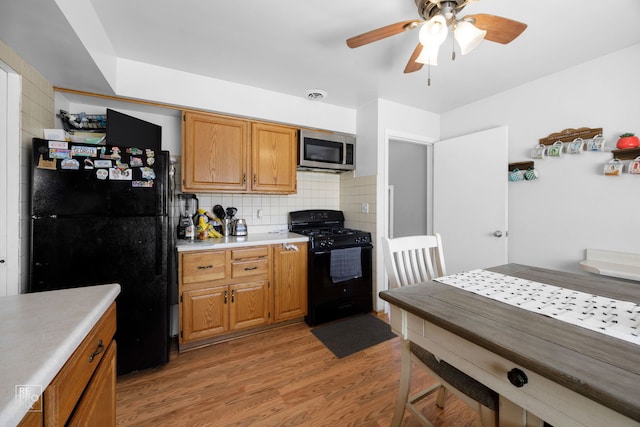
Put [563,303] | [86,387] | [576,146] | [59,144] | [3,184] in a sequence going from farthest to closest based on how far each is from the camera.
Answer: [576,146] < [59,144] < [3,184] < [563,303] < [86,387]

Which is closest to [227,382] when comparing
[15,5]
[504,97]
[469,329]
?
[469,329]

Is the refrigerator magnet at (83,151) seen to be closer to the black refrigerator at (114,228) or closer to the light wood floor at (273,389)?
the black refrigerator at (114,228)

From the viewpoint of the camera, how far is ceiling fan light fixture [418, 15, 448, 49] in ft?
3.86

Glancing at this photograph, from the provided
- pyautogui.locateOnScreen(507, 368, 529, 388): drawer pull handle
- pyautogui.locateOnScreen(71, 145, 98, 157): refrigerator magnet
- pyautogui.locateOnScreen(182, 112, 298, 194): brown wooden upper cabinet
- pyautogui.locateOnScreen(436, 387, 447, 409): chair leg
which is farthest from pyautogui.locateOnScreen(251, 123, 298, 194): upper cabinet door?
pyautogui.locateOnScreen(507, 368, 529, 388): drawer pull handle

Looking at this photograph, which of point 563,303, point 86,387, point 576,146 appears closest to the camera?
point 86,387

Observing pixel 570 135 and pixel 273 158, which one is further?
pixel 273 158

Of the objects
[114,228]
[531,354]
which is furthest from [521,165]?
[114,228]

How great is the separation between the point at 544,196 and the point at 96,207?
3.52 metres

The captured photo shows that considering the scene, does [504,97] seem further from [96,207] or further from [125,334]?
[125,334]

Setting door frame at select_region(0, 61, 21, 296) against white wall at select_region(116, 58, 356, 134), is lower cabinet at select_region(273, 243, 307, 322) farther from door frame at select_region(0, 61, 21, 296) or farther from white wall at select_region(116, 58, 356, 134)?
door frame at select_region(0, 61, 21, 296)

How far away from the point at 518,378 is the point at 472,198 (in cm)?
231

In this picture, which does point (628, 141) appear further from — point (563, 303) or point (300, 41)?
point (300, 41)

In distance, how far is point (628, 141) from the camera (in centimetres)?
177

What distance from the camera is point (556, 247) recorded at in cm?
217
